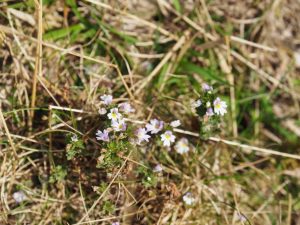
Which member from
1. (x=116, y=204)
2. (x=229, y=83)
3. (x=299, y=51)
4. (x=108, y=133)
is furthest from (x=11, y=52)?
(x=299, y=51)

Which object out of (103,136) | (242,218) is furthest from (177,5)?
(242,218)

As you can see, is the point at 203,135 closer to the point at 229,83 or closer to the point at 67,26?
the point at 229,83

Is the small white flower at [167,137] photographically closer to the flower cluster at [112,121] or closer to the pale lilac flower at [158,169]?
the pale lilac flower at [158,169]

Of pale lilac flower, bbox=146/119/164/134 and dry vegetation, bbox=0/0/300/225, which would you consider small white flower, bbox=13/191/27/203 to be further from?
pale lilac flower, bbox=146/119/164/134

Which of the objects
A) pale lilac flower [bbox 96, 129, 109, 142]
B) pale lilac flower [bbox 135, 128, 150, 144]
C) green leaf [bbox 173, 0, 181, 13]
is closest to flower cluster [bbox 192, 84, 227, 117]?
pale lilac flower [bbox 135, 128, 150, 144]

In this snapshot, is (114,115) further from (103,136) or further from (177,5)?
(177,5)

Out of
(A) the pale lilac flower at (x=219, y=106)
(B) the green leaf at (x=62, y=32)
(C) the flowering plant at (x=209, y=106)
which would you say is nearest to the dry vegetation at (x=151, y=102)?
(B) the green leaf at (x=62, y=32)
